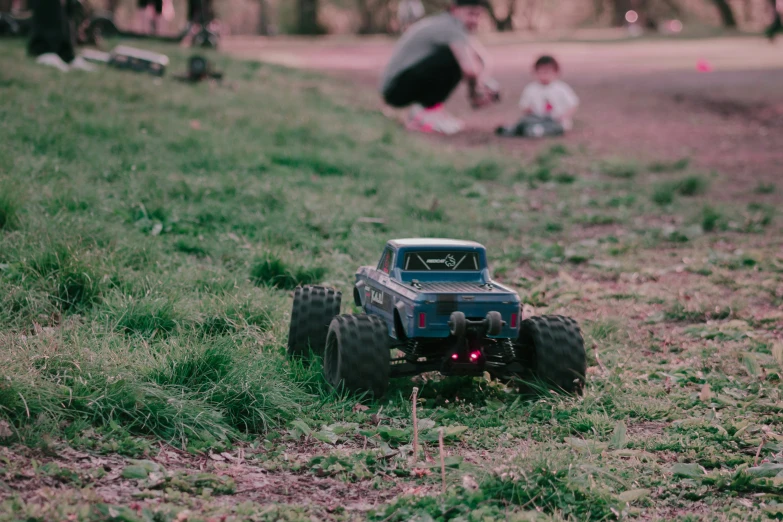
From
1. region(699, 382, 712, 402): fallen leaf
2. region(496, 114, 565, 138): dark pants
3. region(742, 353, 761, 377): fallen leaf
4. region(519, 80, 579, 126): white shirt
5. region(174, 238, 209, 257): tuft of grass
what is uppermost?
region(519, 80, 579, 126): white shirt

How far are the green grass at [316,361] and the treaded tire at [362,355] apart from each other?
11cm

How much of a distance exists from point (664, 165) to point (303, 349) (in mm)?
8680

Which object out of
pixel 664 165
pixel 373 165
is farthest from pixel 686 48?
pixel 373 165

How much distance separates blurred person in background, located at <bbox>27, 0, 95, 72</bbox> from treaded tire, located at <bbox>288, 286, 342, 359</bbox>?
9329mm

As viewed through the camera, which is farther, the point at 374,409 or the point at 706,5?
the point at 706,5

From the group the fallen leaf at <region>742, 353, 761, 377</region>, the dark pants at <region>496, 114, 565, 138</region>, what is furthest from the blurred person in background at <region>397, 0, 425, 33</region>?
the fallen leaf at <region>742, 353, 761, 377</region>

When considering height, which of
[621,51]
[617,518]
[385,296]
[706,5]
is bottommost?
[617,518]

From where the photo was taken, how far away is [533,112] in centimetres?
1550

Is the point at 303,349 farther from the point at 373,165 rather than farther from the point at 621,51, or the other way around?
the point at 621,51

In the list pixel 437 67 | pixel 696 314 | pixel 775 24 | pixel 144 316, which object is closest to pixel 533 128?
pixel 437 67

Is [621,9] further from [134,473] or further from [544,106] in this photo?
[134,473]

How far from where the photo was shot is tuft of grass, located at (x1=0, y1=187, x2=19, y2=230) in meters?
6.20

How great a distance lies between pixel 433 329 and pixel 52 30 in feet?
35.9

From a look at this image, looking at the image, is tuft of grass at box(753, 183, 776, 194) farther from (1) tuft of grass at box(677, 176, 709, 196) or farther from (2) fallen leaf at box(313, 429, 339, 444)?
(2) fallen leaf at box(313, 429, 339, 444)
